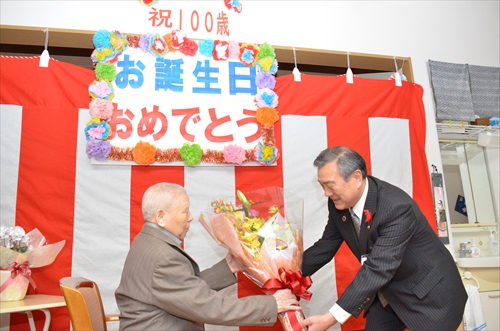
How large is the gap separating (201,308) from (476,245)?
10.4 feet

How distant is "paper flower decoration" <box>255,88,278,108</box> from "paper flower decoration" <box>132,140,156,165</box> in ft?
2.77

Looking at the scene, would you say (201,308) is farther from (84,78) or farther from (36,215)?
(84,78)

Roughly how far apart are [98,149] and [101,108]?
0.28 metres

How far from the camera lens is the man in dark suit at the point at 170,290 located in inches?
63.1

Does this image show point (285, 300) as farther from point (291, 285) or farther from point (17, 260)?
point (17, 260)

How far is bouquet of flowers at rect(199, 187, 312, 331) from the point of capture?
5.98ft

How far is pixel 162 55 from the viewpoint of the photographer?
304cm

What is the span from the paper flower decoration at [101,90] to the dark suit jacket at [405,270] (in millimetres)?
1833

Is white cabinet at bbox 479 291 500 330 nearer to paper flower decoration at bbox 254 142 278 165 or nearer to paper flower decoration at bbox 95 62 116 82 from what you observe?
paper flower decoration at bbox 254 142 278 165

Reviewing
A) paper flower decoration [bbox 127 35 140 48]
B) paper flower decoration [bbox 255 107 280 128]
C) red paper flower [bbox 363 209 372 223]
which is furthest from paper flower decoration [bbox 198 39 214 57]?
red paper flower [bbox 363 209 372 223]

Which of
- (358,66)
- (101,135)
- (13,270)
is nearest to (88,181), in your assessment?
(101,135)

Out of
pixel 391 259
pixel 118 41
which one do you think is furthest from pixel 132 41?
pixel 391 259

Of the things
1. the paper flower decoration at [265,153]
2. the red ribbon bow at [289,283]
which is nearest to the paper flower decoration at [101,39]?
the paper flower decoration at [265,153]

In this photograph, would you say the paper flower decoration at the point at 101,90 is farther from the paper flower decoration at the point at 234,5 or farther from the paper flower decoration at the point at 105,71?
the paper flower decoration at the point at 234,5
